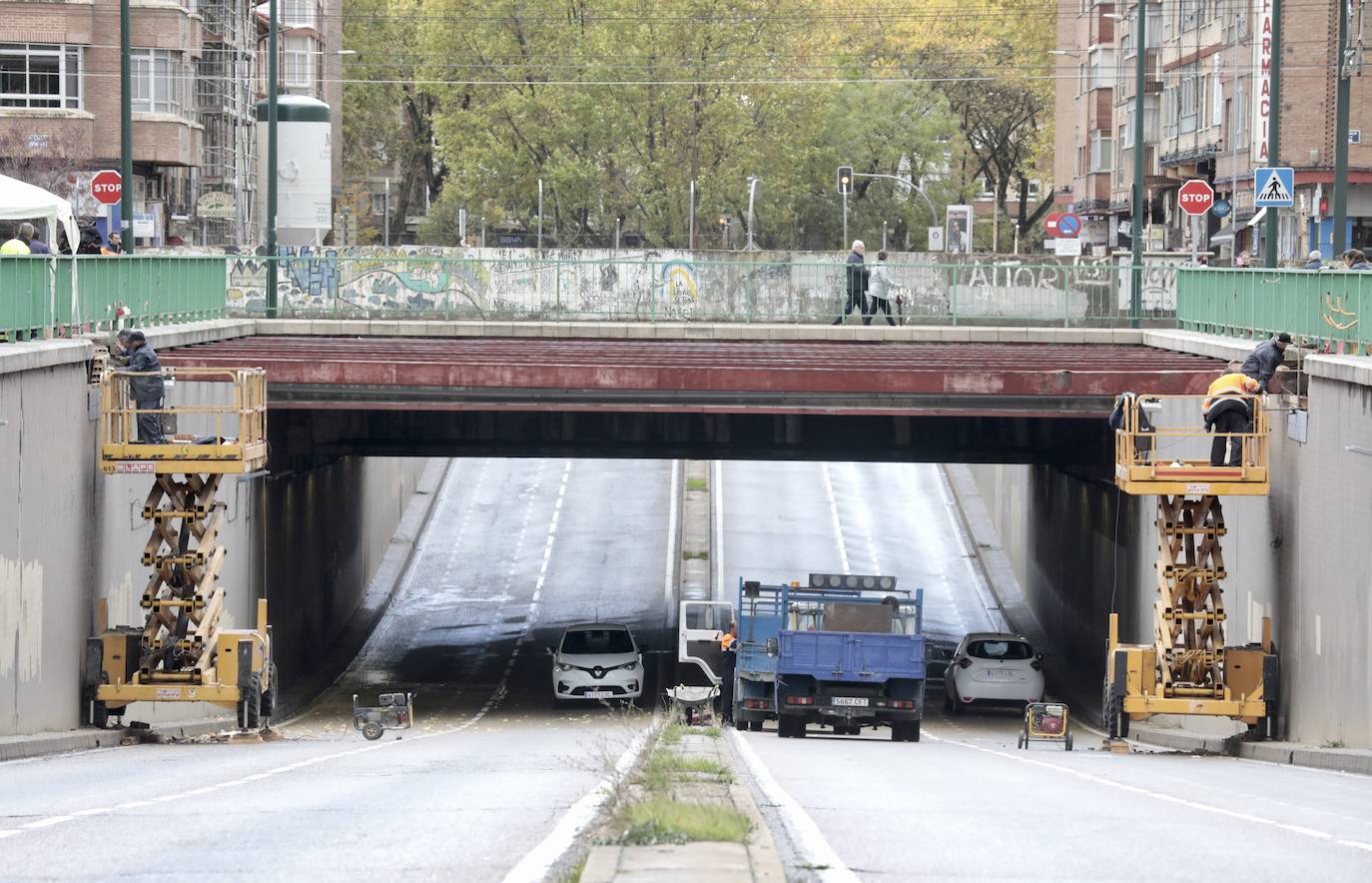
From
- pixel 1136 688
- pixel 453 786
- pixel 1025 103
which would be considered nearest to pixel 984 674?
pixel 1136 688

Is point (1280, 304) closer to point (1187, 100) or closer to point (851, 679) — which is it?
point (851, 679)

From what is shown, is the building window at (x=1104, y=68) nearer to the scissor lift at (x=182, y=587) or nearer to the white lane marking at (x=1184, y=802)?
the scissor lift at (x=182, y=587)

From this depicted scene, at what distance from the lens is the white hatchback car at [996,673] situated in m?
33.4

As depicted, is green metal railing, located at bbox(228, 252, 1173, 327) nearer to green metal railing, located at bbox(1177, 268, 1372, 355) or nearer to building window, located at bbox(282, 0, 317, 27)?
green metal railing, located at bbox(1177, 268, 1372, 355)

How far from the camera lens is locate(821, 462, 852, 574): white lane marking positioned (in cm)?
4993

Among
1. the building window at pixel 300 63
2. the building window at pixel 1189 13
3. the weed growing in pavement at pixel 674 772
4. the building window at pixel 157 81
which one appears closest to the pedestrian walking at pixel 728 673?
the weed growing in pavement at pixel 674 772

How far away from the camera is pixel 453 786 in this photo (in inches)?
586

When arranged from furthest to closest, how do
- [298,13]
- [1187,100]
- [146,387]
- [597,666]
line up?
[298,13]
[1187,100]
[597,666]
[146,387]

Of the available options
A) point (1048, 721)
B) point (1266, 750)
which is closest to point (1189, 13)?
point (1048, 721)

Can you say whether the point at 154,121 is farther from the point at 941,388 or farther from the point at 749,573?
the point at 941,388

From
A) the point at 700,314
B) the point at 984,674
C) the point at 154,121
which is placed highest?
the point at 154,121

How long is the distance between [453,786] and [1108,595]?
2339 centimetres

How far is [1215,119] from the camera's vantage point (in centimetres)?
6081

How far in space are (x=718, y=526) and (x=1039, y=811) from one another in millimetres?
40841
